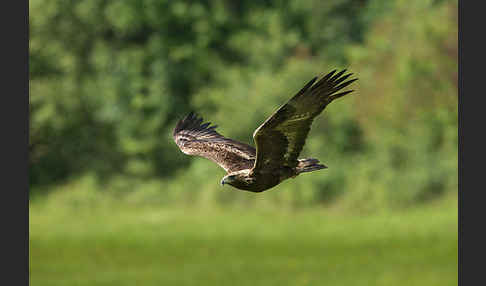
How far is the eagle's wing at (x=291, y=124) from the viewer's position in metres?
5.73

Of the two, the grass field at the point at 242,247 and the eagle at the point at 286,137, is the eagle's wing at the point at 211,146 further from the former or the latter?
the grass field at the point at 242,247

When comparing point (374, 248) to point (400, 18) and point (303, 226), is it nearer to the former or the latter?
point (303, 226)

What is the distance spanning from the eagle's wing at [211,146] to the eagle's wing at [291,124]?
594 millimetres

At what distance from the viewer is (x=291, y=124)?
5828mm

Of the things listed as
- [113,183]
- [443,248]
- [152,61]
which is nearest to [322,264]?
[443,248]

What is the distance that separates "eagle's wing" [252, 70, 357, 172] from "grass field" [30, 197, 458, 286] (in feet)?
40.7

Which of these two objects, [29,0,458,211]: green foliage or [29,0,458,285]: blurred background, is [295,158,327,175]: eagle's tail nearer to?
[29,0,458,285]: blurred background

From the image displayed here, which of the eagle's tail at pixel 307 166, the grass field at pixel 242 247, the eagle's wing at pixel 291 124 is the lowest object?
the eagle's tail at pixel 307 166

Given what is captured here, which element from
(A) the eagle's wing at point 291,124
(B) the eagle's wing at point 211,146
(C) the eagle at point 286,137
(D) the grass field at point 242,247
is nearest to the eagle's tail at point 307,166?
(C) the eagle at point 286,137

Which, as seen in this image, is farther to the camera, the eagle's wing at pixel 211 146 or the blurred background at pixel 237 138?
the blurred background at pixel 237 138

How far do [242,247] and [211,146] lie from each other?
516 inches

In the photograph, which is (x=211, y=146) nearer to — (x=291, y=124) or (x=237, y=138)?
(x=291, y=124)

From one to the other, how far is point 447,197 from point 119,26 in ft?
30.1

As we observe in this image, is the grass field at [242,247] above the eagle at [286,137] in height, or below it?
above
